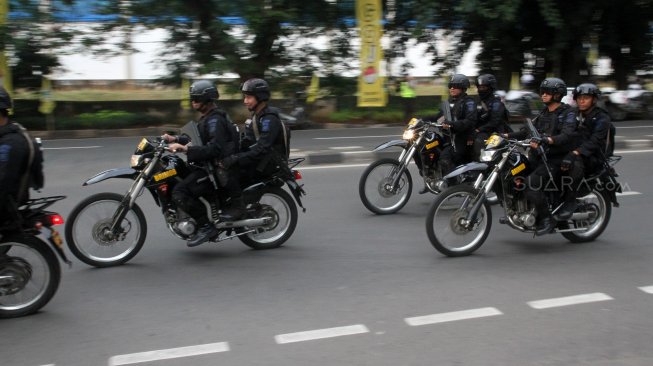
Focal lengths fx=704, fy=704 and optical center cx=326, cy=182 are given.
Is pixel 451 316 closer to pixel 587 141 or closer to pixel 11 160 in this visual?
pixel 587 141

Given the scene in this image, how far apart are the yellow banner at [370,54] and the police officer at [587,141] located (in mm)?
11746

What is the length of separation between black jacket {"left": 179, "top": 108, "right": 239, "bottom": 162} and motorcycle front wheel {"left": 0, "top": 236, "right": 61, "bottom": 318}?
1.53 m

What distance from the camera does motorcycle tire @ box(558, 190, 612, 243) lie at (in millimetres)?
6734

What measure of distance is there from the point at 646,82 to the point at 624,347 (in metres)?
19.6

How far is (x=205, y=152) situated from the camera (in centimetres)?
594

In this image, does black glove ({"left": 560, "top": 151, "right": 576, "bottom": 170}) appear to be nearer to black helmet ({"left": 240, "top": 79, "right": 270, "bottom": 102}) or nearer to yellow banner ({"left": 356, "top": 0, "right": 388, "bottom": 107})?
black helmet ({"left": 240, "top": 79, "right": 270, "bottom": 102})

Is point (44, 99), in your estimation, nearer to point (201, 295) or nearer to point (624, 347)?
point (201, 295)

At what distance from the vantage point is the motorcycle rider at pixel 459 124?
8039 millimetres

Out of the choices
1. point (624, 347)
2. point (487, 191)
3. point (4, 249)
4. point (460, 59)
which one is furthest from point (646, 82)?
point (4, 249)

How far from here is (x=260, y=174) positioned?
652 cm

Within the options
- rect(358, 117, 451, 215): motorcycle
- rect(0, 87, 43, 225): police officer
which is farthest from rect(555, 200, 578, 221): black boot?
rect(0, 87, 43, 225): police officer

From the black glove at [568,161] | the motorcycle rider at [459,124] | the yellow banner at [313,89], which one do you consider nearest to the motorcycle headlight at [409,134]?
the motorcycle rider at [459,124]

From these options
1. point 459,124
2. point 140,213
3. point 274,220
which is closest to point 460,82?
point 459,124

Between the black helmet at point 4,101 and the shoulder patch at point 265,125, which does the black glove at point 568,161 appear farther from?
the black helmet at point 4,101
